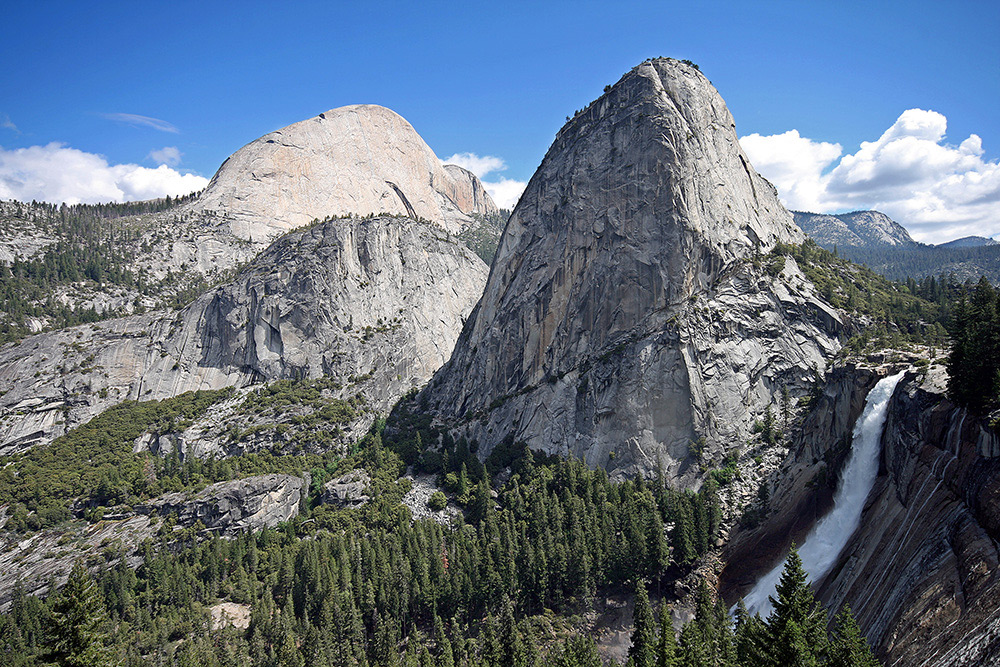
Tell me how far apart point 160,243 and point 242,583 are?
130405 mm

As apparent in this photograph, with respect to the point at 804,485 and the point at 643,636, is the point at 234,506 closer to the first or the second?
the point at 643,636

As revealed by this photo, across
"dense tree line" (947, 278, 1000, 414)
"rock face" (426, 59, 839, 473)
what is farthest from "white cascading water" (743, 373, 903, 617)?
"rock face" (426, 59, 839, 473)

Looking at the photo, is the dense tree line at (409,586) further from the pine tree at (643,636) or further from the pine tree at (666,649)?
the pine tree at (666,649)

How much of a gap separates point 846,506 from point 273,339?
11753cm

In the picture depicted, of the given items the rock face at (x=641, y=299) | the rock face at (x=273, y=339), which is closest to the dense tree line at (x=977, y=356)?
the rock face at (x=641, y=299)

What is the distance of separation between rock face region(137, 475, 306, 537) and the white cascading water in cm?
7223

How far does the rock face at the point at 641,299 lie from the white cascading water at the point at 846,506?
68.3 ft

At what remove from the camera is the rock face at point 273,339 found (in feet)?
409

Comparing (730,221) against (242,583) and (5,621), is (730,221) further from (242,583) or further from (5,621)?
(5,621)

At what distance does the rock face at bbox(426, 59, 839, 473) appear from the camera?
8844cm

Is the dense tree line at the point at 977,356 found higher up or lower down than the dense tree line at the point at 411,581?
higher up

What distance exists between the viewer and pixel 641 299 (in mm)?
96375

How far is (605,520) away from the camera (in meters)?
73.1

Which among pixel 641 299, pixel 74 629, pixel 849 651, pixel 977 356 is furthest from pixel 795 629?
pixel 641 299
